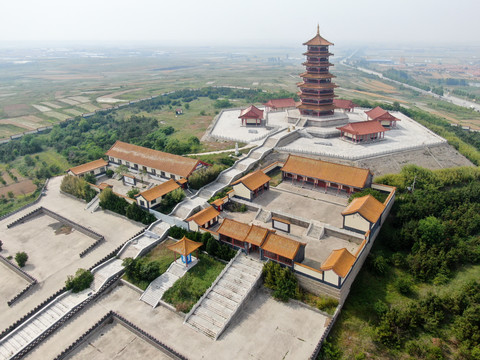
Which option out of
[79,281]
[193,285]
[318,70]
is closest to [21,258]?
[79,281]

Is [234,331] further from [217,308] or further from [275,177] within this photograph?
[275,177]

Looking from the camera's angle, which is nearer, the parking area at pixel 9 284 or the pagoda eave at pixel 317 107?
the parking area at pixel 9 284

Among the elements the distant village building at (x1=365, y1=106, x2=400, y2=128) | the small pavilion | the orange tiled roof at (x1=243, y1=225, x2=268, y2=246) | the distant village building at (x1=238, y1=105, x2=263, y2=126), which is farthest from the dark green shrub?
the distant village building at (x1=365, y1=106, x2=400, y2=128)

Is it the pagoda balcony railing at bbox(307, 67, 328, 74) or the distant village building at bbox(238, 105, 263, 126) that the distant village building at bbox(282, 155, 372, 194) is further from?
the pagoda balcony railing at bbox(307, 67, 328, 74)

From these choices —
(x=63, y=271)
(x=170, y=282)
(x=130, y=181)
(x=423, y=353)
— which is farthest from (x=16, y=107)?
(x=423, y=353)

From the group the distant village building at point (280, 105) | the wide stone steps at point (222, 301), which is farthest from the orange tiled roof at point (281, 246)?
the distant village building at point (280, 105)

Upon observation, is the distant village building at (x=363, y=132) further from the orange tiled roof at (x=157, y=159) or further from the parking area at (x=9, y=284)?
the parking area at (x=9, y=284)
